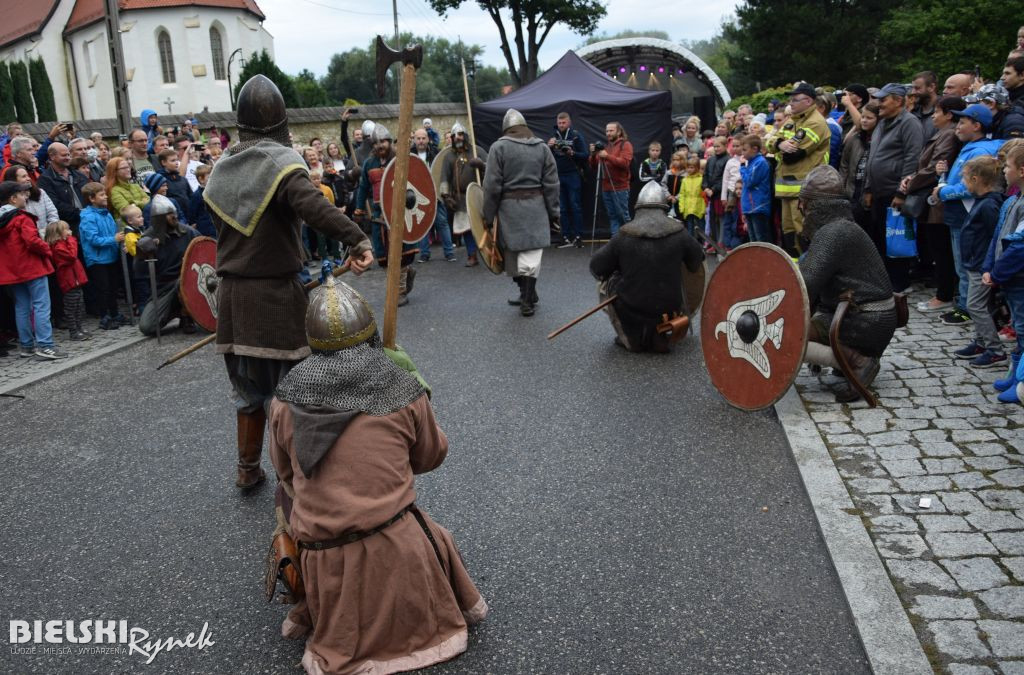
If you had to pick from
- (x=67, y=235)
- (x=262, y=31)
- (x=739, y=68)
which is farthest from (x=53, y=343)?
(x=262, y=31)

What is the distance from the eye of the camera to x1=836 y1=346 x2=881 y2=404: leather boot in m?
4.89

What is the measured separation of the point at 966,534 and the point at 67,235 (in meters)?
7.20

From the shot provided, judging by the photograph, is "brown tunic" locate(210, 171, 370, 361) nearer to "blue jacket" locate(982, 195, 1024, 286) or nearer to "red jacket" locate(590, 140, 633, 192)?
"blue jacket" locate(982, 195, 1024, 286)

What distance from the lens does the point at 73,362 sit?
6.75 m

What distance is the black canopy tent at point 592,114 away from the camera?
40.8 feet

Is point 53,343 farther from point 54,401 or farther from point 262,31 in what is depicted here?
point 262,31

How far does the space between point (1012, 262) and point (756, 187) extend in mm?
4100

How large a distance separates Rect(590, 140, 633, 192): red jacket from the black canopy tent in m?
0.97

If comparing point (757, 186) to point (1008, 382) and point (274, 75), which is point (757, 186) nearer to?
point (1008, 382)

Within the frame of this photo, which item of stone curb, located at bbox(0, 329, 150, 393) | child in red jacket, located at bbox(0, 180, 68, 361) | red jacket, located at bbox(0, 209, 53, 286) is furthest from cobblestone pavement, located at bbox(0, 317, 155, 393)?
red jacket, located at bbox(0, 209, 53, 286)

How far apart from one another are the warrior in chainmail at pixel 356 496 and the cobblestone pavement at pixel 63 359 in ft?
15.0

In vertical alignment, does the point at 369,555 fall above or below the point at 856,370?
above

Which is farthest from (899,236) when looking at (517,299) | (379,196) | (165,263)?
(165,263)

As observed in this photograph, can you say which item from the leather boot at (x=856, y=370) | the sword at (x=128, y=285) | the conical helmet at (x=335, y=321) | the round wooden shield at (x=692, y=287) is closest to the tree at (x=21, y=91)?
the sword at (x=128, y=285)
